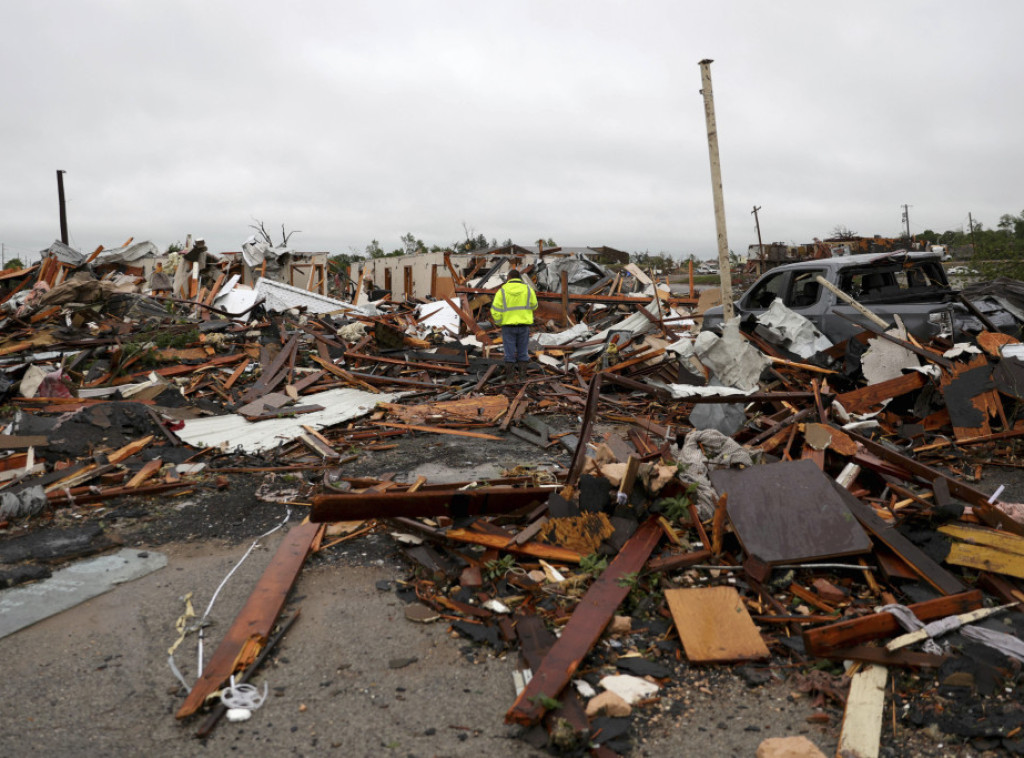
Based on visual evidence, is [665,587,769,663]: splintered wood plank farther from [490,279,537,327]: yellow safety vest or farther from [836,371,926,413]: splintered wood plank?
[490,279,537,327]: yellow safety vest

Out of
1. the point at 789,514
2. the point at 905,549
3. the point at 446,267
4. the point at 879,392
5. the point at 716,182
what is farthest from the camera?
the point at 446,267

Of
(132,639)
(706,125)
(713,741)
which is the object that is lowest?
(713,741)

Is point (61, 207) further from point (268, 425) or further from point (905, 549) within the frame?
point (905, 549)

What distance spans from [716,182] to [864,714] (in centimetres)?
751

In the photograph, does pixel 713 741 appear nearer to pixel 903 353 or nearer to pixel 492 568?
pixel 492 568

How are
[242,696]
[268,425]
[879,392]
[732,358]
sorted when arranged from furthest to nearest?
[268,425], [732,358], [879,392], [242,696]

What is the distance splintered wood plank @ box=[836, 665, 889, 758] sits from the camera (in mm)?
2523

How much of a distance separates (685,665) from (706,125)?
768 centimetres

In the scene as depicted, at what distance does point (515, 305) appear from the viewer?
31.7ft

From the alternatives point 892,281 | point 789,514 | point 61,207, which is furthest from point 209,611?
point 61,207

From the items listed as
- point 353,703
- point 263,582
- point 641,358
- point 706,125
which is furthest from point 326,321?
point 353,703

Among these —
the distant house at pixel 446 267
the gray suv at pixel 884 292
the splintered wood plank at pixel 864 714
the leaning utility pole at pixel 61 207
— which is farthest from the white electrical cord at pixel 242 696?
the leaning utility pole at pixel 61 207

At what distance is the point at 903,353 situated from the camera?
6.79 metres

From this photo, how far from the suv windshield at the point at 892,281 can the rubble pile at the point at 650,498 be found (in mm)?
701
